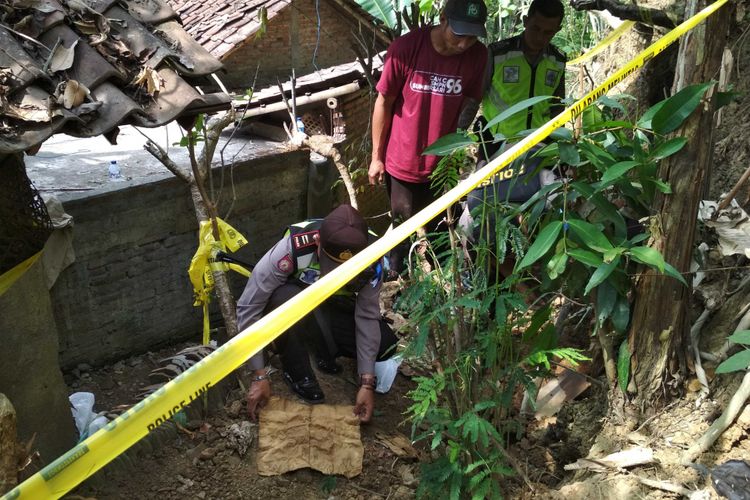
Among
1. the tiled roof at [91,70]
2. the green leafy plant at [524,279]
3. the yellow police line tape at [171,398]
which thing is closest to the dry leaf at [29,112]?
the tiled roof at [91,70]

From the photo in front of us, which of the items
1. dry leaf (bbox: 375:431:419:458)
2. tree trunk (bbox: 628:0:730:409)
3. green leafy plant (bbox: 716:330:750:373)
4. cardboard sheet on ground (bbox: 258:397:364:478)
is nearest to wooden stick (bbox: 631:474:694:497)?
tree trunk (bbox: 628:0:730:409)

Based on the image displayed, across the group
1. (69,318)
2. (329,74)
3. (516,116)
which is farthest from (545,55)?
(69,318)

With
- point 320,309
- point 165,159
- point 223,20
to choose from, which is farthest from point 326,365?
point 223,20

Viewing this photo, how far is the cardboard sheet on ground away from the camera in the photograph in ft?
11.7

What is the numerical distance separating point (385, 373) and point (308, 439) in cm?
68

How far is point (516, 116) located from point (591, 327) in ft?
4.29

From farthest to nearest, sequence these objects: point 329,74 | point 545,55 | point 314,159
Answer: point 329,74
point 314,159
point 545,55

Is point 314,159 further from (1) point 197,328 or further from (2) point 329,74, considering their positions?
(1) point 197,328

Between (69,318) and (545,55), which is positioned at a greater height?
(545,55)

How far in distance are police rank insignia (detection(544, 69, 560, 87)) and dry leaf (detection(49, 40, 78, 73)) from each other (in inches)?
106

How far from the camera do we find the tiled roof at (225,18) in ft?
26.9

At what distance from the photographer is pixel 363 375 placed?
12.8 feet

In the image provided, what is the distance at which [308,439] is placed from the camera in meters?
3.66

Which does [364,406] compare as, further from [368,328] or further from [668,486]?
[668,486]
